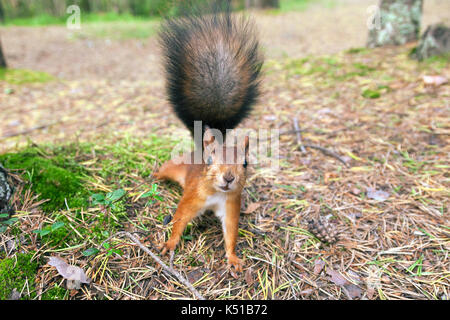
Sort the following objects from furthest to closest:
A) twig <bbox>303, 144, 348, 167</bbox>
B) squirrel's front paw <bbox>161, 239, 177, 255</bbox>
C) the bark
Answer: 1. the bark
2. twig <bbox>303, 144, 348, 167</bbox>
3. squirrel's front paw <bbox>161, 239, 177, 255</bbox>

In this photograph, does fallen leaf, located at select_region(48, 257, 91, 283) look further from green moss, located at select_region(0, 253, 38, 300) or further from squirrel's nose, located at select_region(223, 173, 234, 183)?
squirrel's nose, located at select_region(223, 173, 234, 183)

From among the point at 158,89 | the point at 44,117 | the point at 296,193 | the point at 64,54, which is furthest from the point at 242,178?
the point at 64,54

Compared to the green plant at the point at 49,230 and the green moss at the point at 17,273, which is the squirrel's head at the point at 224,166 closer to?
the green plant at the point at 49,230

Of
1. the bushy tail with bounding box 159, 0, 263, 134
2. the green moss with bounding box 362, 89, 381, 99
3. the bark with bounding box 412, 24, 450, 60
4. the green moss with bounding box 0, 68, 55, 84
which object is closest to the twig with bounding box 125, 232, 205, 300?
the bushy tail with bounding box 159, 0, 263, 134

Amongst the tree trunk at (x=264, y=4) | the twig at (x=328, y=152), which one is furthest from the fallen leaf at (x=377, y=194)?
the tree trunk at (x=264, y=4)

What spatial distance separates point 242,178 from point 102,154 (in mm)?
1207

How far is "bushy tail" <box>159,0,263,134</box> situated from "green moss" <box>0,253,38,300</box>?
1.23m

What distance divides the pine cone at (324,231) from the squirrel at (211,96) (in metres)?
0.47

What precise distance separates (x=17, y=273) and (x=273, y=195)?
4.97 ft

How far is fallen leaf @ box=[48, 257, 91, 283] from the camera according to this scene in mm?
1333

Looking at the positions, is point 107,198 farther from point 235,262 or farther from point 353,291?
point 353,291

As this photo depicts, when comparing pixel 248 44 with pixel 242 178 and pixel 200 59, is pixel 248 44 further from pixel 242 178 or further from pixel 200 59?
pixel 242 178

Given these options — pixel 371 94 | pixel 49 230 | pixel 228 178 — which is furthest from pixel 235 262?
pixel 371 94

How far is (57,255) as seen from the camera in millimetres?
1439
